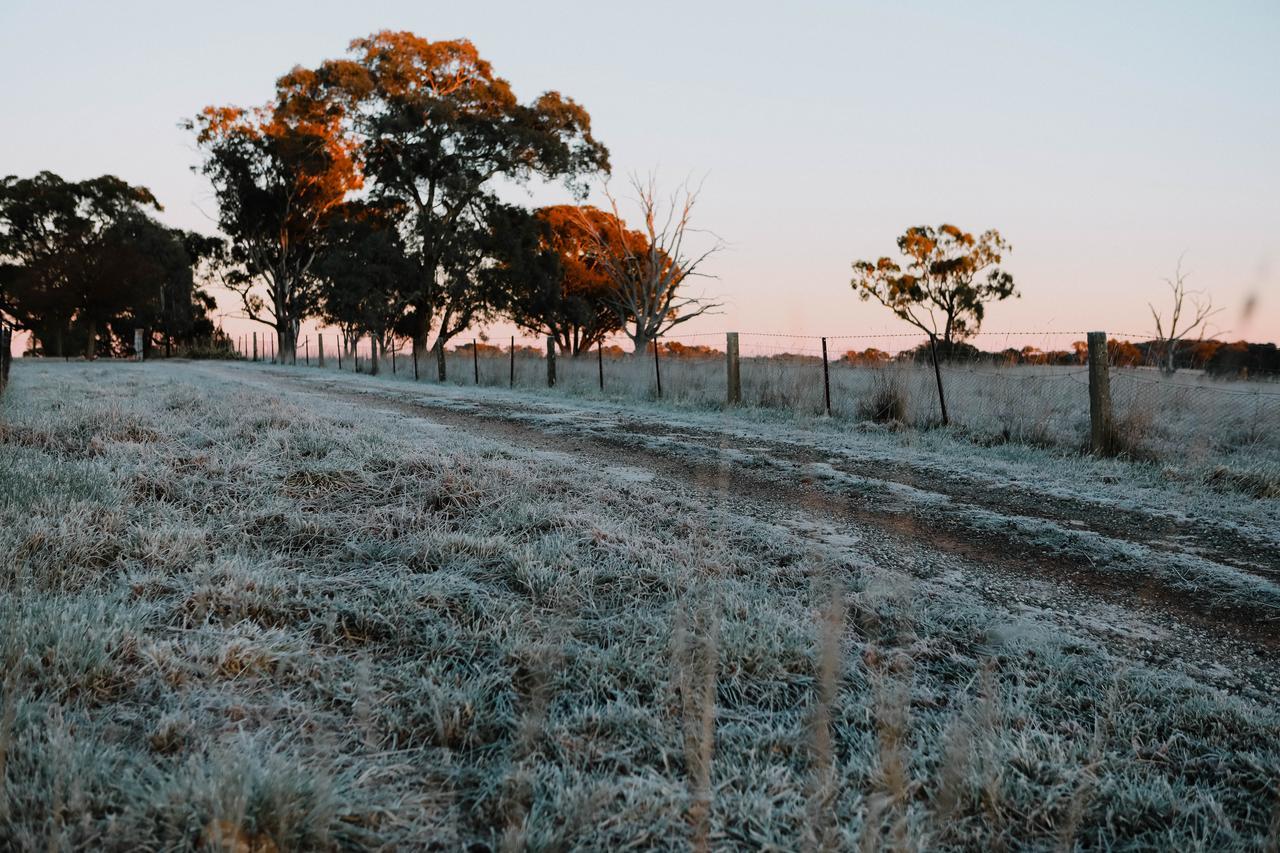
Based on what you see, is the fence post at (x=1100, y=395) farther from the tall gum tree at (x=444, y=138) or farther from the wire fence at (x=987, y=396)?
the tall gum tree at (x=444, y=138)

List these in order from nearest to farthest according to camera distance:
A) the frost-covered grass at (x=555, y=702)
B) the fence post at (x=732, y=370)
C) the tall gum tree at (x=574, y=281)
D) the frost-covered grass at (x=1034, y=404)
A: the frost-covered grass at (x=555, y=702) → the frost-covered grass at (x=1034, y=404) → the fence post at (x=732, y=370) → the tall gum tree at (x=574, y=281)

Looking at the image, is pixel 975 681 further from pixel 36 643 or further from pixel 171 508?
pixel 171 508

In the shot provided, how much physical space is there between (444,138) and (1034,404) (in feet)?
87.1

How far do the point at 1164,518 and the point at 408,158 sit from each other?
30.1 m

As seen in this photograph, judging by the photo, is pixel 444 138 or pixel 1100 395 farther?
pixel 444 138

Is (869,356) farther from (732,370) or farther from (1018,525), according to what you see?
(1018,525)

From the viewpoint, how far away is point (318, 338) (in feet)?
114

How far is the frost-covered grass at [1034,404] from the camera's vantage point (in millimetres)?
7335

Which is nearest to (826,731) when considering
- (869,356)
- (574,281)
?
(869,356)

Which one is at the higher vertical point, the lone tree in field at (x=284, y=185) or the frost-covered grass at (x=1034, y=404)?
the lone tree in field at (x=284, y=185)

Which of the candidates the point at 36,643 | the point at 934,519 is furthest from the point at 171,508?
the point at 934,519

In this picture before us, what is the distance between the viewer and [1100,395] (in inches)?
296

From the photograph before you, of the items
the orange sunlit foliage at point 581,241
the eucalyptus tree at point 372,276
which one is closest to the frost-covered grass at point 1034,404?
the eucalyptus tree at point 372,276

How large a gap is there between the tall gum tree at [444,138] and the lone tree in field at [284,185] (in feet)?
7.28
